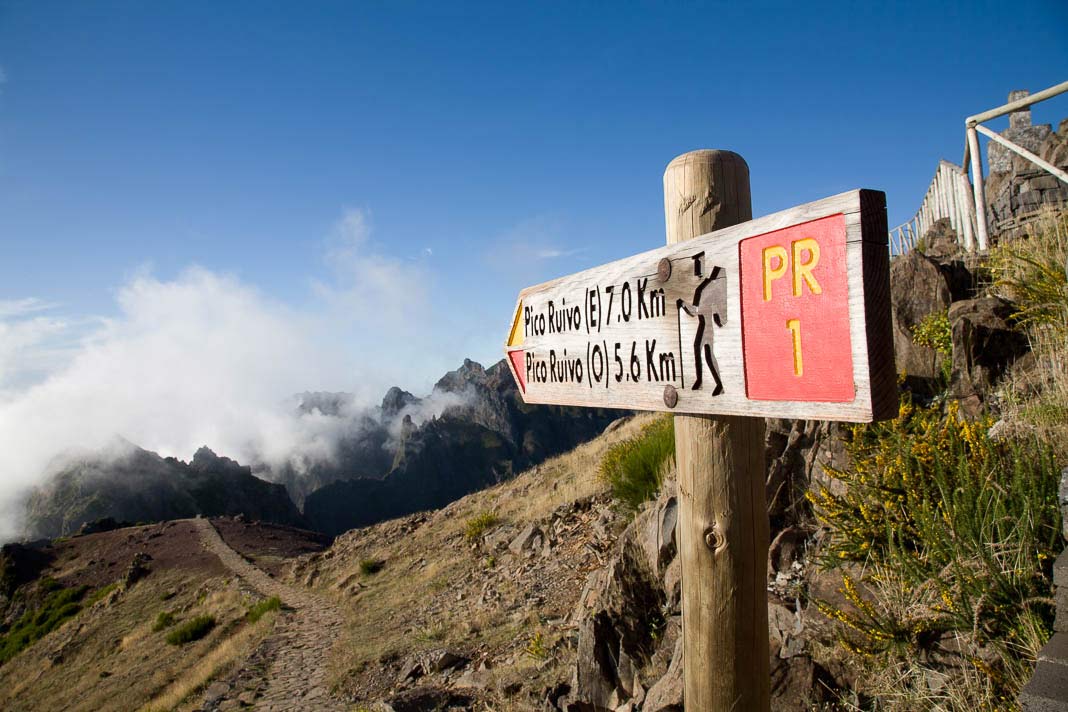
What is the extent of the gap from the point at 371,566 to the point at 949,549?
13381 mm

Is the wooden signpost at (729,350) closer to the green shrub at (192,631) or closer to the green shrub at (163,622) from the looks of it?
the green shrub at (192,631)

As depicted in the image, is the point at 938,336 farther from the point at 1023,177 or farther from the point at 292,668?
the point at 292,668

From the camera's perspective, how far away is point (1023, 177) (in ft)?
27.2

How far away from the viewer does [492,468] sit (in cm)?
10150

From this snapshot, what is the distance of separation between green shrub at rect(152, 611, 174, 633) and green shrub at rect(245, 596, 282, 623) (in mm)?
5151

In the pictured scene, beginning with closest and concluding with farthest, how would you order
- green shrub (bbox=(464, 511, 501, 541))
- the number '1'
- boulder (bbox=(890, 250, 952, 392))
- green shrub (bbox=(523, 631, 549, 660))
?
the number '1', boulder (bbox=(890, 250, 952, 392)), green shrub (bbox=(523, 631, 549, 660)), green shrub (bbox=(464, 511, 501, 541))

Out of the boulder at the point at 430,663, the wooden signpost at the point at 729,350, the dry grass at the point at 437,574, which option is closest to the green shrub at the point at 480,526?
the dry grass at the point at 437,574

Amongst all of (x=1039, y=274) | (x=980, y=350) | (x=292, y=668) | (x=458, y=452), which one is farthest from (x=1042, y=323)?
(x=458, y=452)

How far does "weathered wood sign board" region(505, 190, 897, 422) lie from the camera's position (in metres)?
1.32

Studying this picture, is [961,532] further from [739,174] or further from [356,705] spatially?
[356,705]


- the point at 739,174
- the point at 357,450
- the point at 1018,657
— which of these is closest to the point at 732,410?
the point at 739,174

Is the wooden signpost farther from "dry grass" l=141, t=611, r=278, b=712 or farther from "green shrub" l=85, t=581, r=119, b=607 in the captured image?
"green shrub" l=85, t=581, r=119, b=607

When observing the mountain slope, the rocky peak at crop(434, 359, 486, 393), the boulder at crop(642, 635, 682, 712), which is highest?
the rocky peak at crop(434, 359, 486, 393)

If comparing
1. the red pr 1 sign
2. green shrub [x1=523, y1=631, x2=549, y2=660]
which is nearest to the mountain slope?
green shrub [x1=523, y1=631, x2=549, y2=660]
